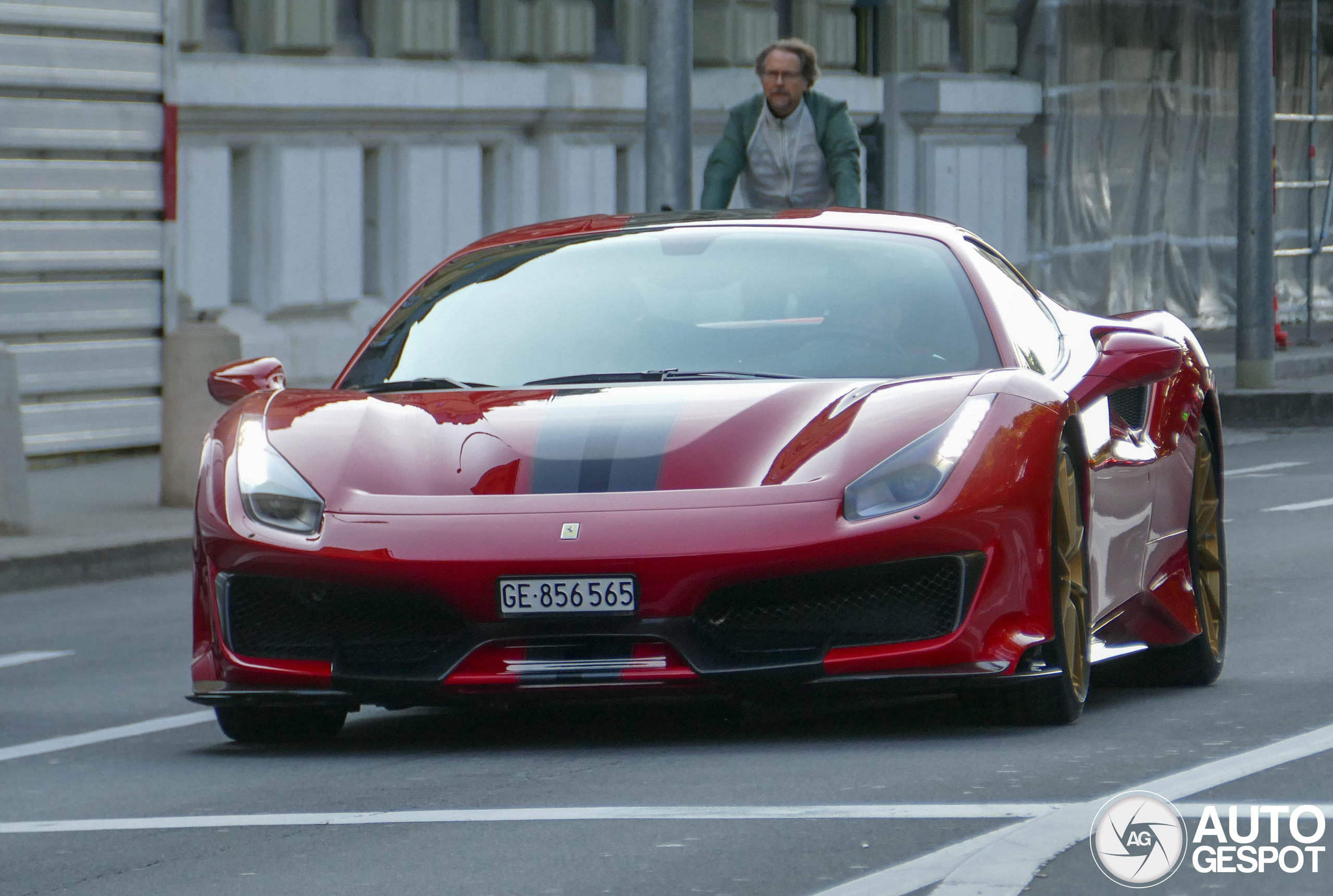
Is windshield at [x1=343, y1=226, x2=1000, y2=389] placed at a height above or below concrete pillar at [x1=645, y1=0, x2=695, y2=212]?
below

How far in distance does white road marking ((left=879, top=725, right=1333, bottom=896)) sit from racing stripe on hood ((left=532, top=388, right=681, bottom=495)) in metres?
1.29

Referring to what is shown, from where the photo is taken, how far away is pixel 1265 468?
15.4 metres

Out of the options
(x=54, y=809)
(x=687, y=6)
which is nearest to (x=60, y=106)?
(x=687, y=6)

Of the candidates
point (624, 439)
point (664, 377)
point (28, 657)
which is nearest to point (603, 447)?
point (624, 439)

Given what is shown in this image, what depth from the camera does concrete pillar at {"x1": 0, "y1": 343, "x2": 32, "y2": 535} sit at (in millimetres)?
11438

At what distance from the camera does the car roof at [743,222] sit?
712 cm

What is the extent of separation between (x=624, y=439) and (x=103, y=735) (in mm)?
1766

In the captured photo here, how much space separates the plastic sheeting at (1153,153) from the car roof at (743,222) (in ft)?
67.7

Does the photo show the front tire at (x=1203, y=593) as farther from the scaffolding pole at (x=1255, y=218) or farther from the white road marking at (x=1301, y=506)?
the scaffolding pole at (x=1255, y=218)

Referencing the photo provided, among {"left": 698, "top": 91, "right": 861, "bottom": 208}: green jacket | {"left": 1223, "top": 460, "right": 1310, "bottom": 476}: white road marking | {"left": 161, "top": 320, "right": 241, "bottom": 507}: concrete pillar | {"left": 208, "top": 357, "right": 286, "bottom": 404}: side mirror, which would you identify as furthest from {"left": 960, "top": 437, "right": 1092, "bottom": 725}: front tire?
{"left": 1223, "top": 460, "right": 1310, "bottom": 476}: white road marking

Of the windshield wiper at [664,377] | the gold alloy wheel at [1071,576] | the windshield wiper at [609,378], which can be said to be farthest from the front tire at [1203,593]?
the windshield wiper at [609,378]

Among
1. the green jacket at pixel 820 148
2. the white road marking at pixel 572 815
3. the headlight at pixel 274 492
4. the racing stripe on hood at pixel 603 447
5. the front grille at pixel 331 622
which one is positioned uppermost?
the green jacket at pixel 820 148

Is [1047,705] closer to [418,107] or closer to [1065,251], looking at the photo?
[418,107]

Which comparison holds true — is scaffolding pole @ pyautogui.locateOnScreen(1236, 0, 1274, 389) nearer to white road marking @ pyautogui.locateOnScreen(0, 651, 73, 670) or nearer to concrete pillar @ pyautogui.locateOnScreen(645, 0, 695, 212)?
concrete pillar @ pyautogui.locateOnScreen(645, 0, 695, 212)
